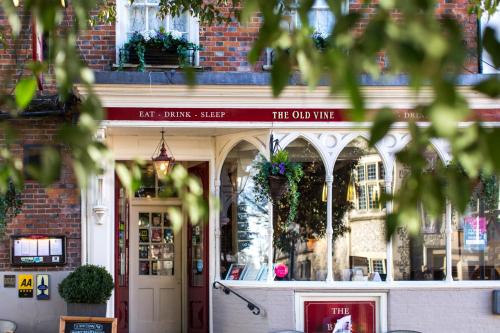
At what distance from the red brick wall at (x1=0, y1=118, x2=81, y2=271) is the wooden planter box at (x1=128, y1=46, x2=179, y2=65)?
1.34m

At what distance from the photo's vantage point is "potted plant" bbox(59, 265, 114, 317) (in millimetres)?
10914

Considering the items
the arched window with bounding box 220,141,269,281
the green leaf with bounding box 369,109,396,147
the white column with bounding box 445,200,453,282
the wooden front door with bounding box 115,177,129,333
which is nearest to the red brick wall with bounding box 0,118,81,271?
the wooden front door with bounding box 115,177,129,333

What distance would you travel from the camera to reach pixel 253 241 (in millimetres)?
11930

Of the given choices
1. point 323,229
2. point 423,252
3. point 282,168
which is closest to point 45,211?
point 282,168

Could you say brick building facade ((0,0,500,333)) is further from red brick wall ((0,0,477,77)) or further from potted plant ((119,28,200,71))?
potted plant ((119,28,200,71))

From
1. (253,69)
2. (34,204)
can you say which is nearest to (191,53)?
(253,69)

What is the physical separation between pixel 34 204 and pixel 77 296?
1597 mm

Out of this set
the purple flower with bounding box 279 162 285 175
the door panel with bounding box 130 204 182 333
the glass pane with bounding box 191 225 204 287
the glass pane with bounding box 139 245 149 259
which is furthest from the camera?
the glass pane with bounding box 139 245 149 259

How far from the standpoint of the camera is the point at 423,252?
11.7 m

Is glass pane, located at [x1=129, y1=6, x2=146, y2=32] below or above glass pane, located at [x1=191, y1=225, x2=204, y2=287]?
above

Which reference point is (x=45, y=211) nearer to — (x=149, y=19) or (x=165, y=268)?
(x=165, y=268)

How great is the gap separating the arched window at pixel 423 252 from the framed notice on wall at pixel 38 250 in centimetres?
435

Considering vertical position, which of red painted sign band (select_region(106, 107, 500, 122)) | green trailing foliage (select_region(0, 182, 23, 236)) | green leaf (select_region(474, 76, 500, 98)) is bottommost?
green trailing foliage (select_region(0, 182, 23, 236))

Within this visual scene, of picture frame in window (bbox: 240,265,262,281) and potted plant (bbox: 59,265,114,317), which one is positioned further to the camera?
picture frame in window (bbox: 240,265,262,281)
